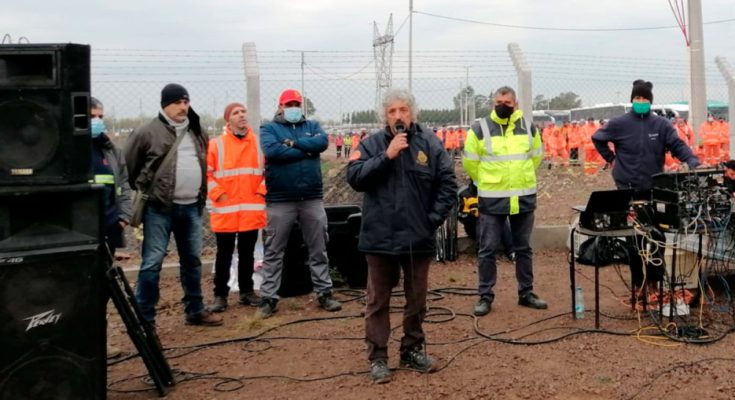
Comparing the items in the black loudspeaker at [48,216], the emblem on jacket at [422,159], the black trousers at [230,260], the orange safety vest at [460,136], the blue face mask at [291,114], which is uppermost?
the orange safety vest at [460,136]

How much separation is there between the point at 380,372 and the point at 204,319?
2013 millimetres

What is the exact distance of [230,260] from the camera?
19.7 ft

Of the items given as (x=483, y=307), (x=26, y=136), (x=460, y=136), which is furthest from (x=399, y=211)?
(x=460, y=136)

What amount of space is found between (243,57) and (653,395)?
5.25 meters

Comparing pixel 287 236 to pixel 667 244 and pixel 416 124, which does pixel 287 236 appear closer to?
pixel 416 124

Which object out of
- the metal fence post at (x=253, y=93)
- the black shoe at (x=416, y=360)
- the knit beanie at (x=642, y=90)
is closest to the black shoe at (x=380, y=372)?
the black shoe at (x=416, y=360)

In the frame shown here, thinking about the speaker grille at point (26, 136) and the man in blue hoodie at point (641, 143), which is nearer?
the speaker grille at point (26, 136)

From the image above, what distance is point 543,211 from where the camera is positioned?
10672mm

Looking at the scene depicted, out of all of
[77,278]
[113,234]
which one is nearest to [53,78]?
[77,278]

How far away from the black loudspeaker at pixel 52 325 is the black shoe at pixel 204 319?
2012 mm

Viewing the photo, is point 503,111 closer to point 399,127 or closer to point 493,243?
point 493,243

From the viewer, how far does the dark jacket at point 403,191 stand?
158 inches

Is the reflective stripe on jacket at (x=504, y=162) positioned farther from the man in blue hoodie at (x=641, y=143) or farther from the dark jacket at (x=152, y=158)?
the dark jacket at (x=152, y=158)

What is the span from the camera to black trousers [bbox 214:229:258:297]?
5902mm
